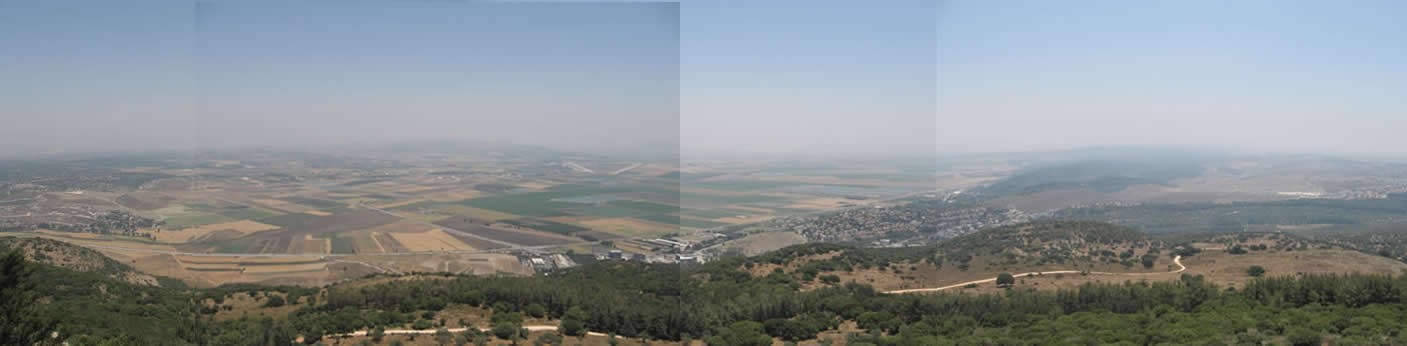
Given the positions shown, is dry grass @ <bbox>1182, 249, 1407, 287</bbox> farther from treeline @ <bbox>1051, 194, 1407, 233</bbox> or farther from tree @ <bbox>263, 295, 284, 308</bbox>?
tree @ <bbox>263, 295, 284, 308</bbox>

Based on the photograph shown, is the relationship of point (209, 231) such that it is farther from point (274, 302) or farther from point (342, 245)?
point (342, 245)

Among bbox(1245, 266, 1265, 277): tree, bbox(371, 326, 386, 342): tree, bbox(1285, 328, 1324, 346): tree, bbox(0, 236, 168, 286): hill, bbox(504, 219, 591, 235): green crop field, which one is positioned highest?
bbox(504, 219, 591, 235): green crop field

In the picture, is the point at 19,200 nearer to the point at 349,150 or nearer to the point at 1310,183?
the point at 349,150

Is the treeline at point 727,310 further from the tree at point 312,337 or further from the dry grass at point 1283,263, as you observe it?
the dry grass at point 1283,263

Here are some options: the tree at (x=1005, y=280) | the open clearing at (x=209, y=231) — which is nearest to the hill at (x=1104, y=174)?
the tree at (x=1005, y=280)

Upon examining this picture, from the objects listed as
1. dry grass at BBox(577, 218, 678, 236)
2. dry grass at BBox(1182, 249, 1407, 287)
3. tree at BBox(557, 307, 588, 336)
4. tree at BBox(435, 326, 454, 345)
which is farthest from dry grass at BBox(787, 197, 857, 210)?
dry grass at BBox(1182, 249, 1407, 287)

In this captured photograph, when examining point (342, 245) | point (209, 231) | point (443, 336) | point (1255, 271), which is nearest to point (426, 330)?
point (443, 336)
